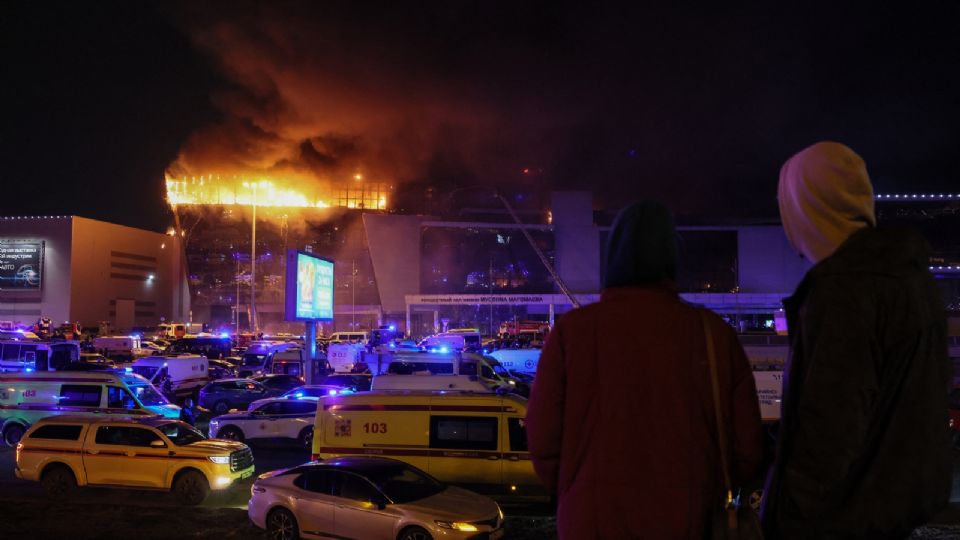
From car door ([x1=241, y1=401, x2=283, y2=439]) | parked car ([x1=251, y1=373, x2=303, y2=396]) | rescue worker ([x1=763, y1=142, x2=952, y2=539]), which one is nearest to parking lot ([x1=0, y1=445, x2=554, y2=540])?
car door ([x1=241, y1=401, x2=283, y2=439])

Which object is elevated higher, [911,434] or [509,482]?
[911,434]

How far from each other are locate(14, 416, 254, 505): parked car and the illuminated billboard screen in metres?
7.37

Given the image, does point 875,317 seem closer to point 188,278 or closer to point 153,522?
point 153,522

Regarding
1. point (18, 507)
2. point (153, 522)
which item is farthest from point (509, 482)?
point (18, 507)

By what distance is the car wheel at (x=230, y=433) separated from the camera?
15492 mm

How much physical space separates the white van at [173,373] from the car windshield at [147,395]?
4.83 metres

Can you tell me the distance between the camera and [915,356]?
5.01 feet

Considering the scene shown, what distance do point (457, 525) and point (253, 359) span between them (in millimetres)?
28488

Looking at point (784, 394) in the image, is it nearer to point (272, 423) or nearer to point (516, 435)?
point (516, 435)

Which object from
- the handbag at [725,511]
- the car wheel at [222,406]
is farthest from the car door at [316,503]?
the car wheel at [222,406]

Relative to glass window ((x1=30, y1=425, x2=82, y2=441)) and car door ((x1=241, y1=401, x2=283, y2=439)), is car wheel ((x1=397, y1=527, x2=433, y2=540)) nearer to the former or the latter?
glass window ((x1=30, y1=425, x2=82, y2=441))

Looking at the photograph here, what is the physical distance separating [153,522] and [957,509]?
39.2 ft

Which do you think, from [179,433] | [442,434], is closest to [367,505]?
[442,434]

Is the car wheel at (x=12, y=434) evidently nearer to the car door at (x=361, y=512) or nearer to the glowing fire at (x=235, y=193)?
the car door at (x=361, y=512)
